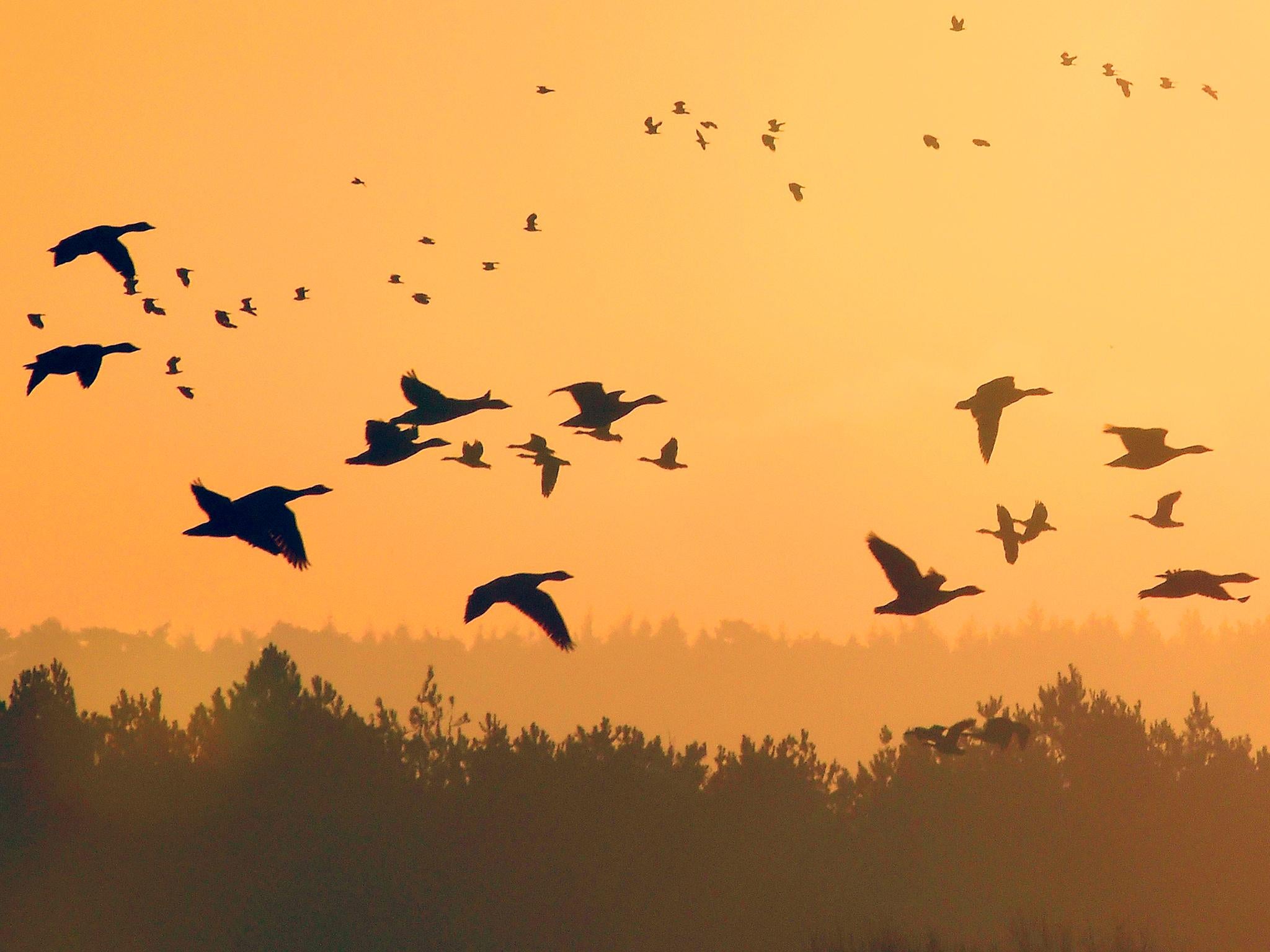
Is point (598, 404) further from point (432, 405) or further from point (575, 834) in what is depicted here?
point (575, 834)

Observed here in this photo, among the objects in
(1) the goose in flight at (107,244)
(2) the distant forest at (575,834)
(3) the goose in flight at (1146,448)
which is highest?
(1) the goose in flight at (107,244)

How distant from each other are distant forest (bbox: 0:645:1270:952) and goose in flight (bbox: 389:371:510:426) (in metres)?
46.7

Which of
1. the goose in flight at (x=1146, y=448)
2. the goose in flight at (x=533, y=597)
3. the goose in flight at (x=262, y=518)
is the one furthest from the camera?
the goose in flight at (x=1146, y=448)

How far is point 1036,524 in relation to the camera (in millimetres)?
21641

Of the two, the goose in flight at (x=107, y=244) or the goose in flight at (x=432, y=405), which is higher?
the goose in flight at (x=107, y=244)

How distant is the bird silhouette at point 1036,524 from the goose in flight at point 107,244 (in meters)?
12.3

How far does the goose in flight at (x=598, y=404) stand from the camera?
2175 centimetres

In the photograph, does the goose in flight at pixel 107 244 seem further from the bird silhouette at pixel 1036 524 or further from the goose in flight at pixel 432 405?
the bird silhouette at pixel 1036 524

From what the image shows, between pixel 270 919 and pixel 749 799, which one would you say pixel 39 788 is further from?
pixel 749 799

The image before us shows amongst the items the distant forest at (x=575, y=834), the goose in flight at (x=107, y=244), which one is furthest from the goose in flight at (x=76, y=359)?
the distant forest at (x=575, y=834)

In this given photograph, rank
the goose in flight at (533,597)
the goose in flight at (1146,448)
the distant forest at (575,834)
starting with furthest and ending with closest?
the distant forest at (575,834)
the goose in flight at (1146,448)
the goose in flight at (533,597)

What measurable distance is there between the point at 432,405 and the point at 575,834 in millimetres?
55530

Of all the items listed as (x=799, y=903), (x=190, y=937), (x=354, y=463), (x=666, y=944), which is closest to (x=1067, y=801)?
(x=799, y=903)

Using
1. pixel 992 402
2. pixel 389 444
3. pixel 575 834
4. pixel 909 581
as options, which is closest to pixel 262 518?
pixel 389 444
